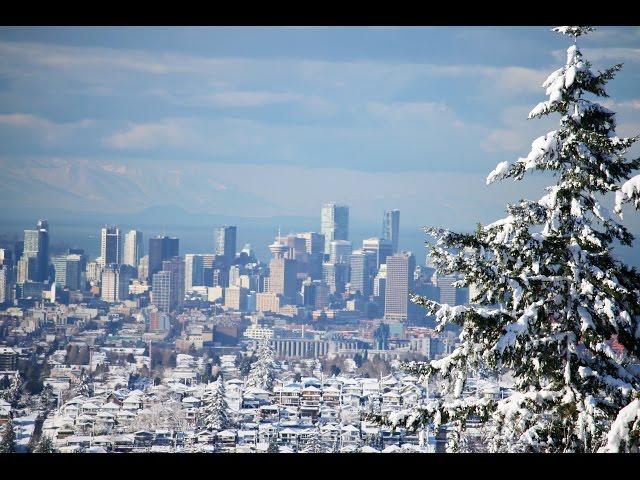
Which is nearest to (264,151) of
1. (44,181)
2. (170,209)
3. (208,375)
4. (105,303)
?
(170,209)

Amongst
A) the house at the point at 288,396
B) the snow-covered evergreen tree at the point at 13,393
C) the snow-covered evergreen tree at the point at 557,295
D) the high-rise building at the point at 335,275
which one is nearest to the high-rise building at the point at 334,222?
the high-rise building at the point at 335,275

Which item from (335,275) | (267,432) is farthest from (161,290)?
(267,432)

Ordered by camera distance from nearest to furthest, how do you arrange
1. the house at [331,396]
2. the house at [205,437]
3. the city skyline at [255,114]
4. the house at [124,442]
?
1. the house at [205,437]
2. the house at [124,442]
3. the house at [331,396]
4. the city skyline at [255,114]

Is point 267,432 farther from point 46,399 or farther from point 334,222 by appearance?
point 334,222

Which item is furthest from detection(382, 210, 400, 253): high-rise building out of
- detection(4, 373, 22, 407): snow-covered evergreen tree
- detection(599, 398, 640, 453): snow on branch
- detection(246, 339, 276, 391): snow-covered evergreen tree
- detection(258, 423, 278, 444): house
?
detection(599, 398, 640, 453): snow on branch

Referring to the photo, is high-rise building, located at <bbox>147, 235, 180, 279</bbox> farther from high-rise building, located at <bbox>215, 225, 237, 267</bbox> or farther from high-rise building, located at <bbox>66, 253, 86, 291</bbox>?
high-rise building, located at <bbox>66, 253, 86, 291</bbox>

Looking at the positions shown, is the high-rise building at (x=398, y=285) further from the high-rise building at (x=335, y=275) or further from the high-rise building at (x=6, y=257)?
the high-rise building at (x=6, y=257)
